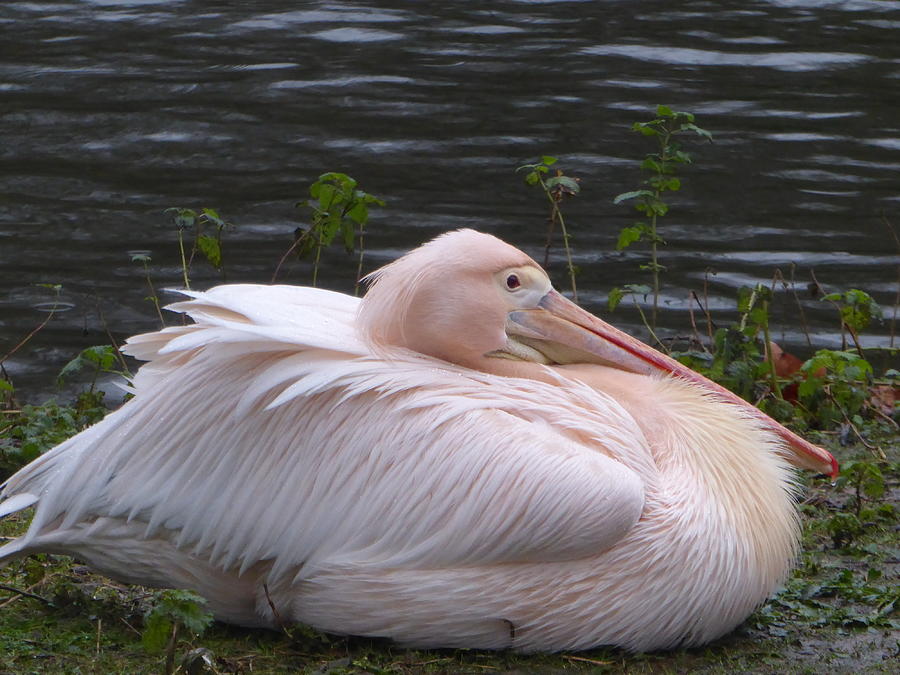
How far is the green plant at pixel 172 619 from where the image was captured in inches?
113

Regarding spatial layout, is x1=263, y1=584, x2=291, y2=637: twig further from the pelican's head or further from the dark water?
the dark water

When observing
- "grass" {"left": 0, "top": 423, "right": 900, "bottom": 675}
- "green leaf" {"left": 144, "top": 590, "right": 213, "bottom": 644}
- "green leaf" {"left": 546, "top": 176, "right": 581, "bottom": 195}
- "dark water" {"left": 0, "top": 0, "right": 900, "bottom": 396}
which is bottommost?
"dark water" {"left": 0, "top": 0, "right": 900, "bottom": 396}

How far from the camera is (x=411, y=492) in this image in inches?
131

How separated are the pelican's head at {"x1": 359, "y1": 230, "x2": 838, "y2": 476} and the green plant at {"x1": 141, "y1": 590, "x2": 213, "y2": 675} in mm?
871

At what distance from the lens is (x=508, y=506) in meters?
3.23

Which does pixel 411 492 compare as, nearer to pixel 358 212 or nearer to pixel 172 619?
pixel 172 619

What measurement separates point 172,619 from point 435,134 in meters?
6.84

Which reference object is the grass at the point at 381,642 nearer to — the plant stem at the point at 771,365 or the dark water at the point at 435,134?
the plant stem at the point at 771,365

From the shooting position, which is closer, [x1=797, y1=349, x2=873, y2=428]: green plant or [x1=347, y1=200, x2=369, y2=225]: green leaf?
[x1=797, y1=349, x2=873, y2=428]: green plant

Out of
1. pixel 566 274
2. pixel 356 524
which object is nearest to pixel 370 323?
pixel 356 524

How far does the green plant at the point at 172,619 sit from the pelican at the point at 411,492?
17.1 inches

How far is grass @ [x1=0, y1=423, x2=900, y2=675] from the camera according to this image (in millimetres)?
3244

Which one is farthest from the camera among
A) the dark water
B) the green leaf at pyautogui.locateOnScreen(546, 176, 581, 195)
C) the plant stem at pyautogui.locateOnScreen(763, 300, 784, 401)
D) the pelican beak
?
the dark water

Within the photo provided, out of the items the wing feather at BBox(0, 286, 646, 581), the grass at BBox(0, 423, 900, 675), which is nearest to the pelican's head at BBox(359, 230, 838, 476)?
the wing feather at BBox(0, 286, 646, 581)
